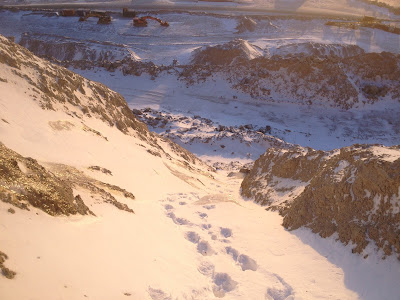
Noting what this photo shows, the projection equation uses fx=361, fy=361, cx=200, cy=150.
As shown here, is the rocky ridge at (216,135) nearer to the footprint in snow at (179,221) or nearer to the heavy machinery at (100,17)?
the footprint in snow at (179,221)

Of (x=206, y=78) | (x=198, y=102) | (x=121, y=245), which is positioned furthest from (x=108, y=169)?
(x=206, y=78)

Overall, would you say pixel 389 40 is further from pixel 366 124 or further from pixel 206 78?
pixel 206 78

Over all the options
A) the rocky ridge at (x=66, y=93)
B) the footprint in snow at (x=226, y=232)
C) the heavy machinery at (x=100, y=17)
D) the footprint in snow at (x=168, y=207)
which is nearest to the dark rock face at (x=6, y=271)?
the footprint in snow at (x=226, y=232)

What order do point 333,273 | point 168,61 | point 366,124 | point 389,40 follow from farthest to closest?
point 389,40 < point 168,61 < point 366,124 < point 333,273

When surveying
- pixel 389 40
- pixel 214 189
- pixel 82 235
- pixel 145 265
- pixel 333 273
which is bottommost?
pixel 214 189

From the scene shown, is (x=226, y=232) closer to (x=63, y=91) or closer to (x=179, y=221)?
(x=179, y=221)

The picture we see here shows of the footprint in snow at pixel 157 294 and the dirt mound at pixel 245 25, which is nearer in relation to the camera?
the footprint in snow at pixel 157 294
